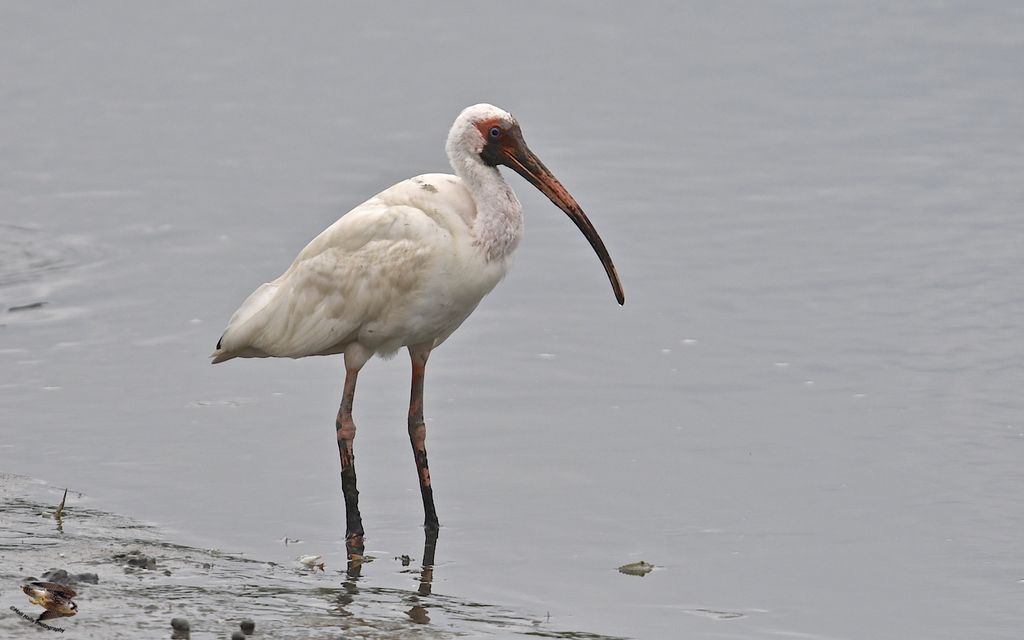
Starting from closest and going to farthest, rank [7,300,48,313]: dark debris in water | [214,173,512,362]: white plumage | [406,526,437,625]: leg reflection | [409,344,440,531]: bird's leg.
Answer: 1. [406,526,437,625]: leg reflection
2. [214,173,512,362]: white plumage
3. [409,344,440,531]: bird's leg
4. [7,300,48,313]: dark debris in water

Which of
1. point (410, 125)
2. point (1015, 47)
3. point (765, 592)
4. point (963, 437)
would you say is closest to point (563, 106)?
point (410, 125)

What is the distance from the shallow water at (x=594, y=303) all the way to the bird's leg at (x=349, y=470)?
0.17 metres

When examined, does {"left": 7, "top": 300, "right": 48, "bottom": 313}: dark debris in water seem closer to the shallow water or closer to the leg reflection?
the shallow water

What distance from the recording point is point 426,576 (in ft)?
31.0

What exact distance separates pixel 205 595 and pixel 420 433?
2.58 metres

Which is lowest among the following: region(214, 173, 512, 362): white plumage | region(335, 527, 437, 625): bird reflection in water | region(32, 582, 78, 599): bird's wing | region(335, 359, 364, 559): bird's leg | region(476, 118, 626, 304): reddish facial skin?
region(32, 582, 78, 599): bird's wing

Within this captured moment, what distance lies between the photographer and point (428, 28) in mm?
23281

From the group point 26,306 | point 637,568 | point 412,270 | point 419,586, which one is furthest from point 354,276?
point 26,306

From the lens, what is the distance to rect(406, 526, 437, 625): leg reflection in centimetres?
837

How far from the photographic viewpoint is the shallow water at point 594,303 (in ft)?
33.0

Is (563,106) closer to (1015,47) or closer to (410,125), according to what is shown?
(410,125)

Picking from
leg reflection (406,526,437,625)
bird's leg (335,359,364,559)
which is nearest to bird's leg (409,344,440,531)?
leg reflection (406,526,437,625)

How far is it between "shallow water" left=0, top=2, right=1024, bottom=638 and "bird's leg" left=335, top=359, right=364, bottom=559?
0.17 m

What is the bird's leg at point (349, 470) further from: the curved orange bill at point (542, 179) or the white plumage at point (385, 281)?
the curved orange bill at point (542, 179)
